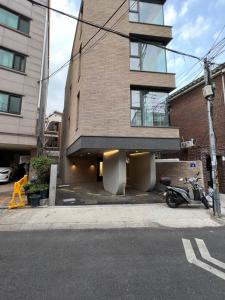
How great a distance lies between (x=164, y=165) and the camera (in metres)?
12.6

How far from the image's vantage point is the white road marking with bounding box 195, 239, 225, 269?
3.74 m

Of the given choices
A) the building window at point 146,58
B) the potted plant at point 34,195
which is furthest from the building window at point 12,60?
the potted plant at point 34,195

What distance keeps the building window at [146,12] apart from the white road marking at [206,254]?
37.7 feet

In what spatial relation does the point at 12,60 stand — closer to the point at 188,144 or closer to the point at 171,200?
the point at 188,144

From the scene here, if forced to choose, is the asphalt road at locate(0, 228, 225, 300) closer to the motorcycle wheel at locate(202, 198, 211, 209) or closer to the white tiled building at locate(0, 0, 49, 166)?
the motorcycle wheel at locate(202, 198, 211, 209)

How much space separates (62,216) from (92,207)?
62.3 inches

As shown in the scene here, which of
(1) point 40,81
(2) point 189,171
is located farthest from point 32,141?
(2) point 189,171

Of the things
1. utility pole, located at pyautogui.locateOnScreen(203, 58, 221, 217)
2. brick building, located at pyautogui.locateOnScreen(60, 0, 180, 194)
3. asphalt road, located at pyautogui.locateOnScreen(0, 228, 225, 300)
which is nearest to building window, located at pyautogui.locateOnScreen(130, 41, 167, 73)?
brick building, located at pyautogui.locateOnScreen(60, 0, 180, 194)

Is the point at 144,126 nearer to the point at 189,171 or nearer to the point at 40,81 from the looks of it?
the point at 189,171

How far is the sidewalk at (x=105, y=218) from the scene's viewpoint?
19.8 ft

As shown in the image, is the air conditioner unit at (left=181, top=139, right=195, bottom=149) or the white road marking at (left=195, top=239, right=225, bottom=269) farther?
the air conditioner unit at (left=181, top=139, right=195, bottom=149)

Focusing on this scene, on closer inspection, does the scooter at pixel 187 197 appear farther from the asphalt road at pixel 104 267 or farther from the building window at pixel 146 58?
the building window at pixel 146 58

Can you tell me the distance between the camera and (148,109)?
10500 mm

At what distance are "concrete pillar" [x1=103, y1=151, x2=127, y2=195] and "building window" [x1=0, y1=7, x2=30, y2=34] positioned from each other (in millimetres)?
11273
